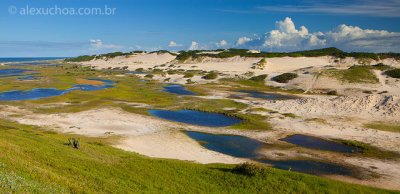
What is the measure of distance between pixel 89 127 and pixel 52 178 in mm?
28159

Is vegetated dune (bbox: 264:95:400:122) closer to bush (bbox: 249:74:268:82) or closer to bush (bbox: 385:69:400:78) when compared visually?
bush (bbox: 385:69:400:78)

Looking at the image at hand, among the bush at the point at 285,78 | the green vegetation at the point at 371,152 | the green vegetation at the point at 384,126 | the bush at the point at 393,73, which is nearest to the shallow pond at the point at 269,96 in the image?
the bush at the point at 285,78

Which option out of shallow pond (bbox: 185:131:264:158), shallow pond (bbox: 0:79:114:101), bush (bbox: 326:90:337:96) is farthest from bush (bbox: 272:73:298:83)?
shallow pond (bbox: 185:131:264:158)

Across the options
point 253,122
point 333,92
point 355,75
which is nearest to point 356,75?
point 355,75

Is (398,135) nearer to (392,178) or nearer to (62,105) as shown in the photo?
(392,178)

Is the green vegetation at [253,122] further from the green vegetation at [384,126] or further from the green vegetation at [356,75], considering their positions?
the green vegetation at [356,75]

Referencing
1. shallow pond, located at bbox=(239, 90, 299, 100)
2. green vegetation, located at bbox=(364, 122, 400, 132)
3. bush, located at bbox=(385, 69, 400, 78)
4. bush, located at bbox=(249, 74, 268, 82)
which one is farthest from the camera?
bush, located at bbox=(249, 74, 268, 82)

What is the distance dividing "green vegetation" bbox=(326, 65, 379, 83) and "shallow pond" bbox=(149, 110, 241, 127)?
44.9m

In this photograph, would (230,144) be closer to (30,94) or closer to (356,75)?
(30,94)

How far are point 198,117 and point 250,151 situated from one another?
17736 millimetres

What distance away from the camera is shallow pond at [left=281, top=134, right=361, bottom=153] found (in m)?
36.2

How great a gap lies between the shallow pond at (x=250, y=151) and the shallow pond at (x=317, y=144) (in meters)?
4.17

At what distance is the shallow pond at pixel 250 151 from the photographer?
30.2 meters

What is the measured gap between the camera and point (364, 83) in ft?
265
